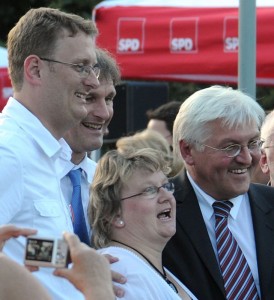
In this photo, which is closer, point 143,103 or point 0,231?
point 0,231

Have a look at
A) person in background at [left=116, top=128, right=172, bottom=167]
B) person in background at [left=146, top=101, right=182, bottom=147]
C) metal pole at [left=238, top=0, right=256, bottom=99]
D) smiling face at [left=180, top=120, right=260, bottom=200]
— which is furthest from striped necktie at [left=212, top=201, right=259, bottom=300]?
person in background at [left=146, top=101, right=182, bottom=147]

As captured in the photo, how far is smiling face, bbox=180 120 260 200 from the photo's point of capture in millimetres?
4262

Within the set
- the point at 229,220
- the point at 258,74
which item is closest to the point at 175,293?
the point at 229,220

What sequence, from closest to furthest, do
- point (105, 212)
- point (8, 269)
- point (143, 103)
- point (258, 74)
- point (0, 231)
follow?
point (8, 269) < point (0, 231) < point (105, 212) < point (258, 74) < point (143, 103)

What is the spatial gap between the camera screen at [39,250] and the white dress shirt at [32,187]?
923 mm

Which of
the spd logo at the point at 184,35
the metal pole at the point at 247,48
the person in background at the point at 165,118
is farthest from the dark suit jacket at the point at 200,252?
the person in background at the point at 165,118

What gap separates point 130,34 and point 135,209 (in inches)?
143

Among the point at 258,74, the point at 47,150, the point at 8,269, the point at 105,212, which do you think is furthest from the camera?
the point at 258,74

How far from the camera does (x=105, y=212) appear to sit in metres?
3.94

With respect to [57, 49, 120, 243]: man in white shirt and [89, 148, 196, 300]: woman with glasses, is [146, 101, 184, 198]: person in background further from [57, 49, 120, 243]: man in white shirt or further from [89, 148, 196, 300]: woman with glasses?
[89, 148, 196, 300]: woman with glasses

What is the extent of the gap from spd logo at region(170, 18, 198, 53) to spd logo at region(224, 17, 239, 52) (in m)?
0.24

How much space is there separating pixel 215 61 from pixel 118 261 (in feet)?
12.0

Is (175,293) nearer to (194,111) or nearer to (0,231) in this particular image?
(194,111)

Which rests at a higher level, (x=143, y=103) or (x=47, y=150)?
(x=47, y=150)
